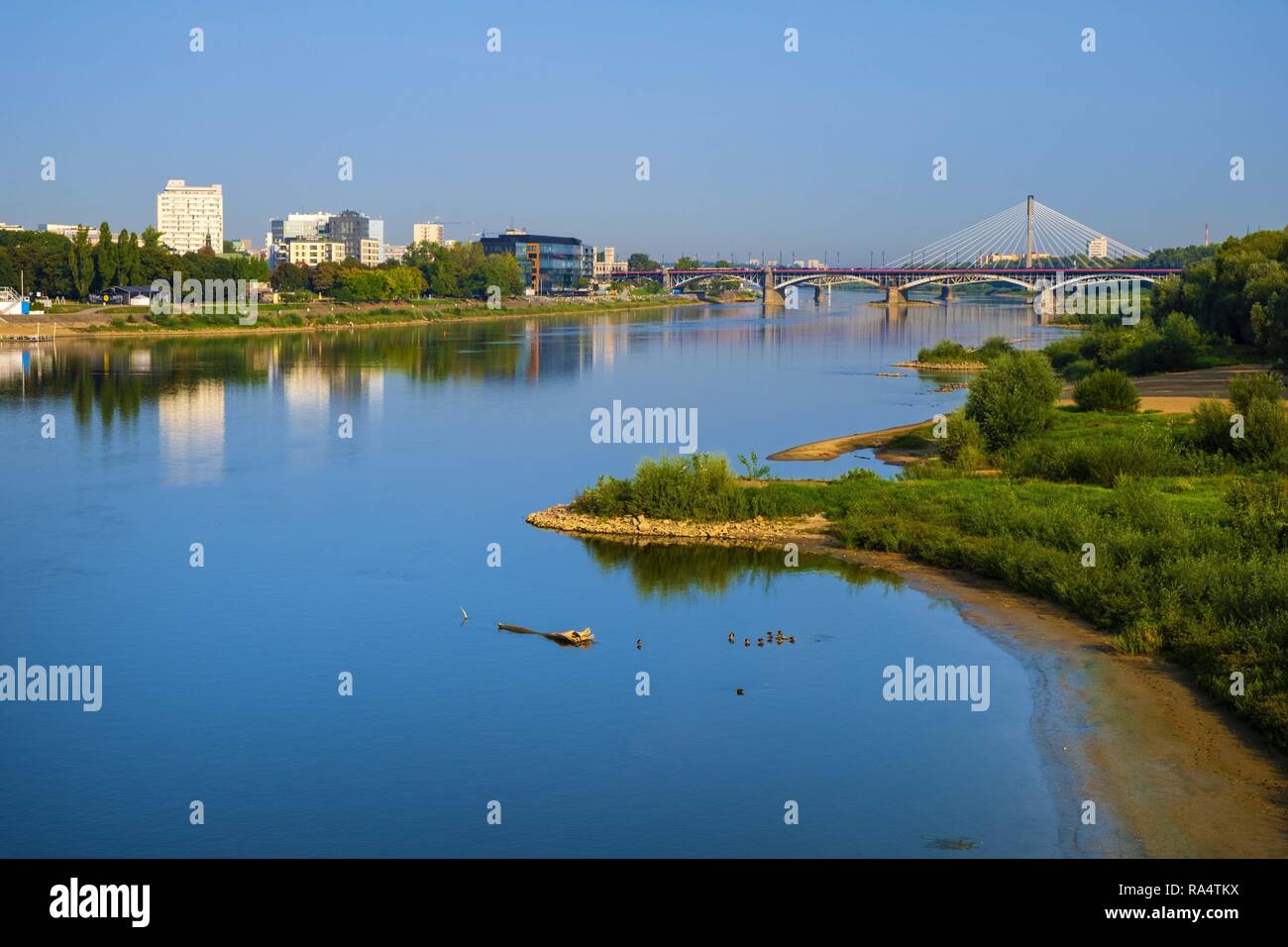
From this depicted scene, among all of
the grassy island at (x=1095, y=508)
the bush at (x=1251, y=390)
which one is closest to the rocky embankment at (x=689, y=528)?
the grassy island at (x=1095, y=508)

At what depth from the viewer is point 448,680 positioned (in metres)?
13.3

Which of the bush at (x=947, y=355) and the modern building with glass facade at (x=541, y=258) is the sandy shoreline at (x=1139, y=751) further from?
the modern building with glass facade at (x=541, y=258)

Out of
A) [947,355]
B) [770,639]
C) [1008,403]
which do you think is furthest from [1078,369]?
[770,639]

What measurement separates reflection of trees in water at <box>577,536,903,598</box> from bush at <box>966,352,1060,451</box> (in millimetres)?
6937

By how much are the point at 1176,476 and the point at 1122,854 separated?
13.2m

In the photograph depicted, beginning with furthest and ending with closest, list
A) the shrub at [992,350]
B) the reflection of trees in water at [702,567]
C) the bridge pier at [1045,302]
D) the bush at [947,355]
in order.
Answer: the bridge pier at [1045,302]
the bush at [947,355]
the shrub at [992,350]
the reflection of trees in water at [702,567]

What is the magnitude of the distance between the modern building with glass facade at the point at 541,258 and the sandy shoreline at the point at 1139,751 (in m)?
113

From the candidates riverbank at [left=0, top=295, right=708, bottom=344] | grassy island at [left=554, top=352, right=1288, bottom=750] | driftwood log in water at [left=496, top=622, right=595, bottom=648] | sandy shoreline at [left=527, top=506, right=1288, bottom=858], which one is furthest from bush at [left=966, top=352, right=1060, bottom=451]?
riverbank at [left=0, top=295, right=708, bottom=344]

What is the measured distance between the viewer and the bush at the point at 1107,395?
2886 cm

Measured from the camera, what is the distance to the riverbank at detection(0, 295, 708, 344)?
61.2 metres

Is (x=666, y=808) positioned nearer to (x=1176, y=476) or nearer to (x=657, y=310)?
(x=1176, y=476)

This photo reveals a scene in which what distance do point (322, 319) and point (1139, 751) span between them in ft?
224

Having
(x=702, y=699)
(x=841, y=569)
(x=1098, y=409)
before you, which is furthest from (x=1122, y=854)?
(x=1098, y=409)

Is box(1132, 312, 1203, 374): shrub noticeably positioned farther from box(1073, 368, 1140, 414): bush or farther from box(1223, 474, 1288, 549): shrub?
box(1223, 474, 1288, 549): shrub
